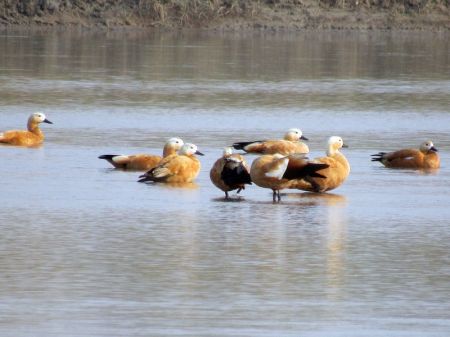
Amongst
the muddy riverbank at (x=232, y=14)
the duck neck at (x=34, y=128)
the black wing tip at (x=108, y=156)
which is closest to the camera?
the black wing tip at (x=108, y=156)

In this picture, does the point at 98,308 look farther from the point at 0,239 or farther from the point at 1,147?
the point at 1,147

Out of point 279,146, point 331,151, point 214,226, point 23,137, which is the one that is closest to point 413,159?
point 279,146

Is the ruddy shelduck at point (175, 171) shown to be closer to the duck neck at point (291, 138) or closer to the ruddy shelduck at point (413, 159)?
the ruddy shelduck at point (413, 159)

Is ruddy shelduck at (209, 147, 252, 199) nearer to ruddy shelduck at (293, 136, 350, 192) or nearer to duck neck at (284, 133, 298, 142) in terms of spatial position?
ruddy shelduck at (293, 136, 350, 192)

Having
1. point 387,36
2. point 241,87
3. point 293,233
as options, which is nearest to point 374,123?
point 241,87

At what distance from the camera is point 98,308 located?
307 inches

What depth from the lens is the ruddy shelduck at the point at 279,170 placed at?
11641mm

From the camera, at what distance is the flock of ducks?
1171cm

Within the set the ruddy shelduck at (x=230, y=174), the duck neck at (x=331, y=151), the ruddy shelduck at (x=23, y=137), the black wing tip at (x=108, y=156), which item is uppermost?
the duck neck at (x=331, y=151)

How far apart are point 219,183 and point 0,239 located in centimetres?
261

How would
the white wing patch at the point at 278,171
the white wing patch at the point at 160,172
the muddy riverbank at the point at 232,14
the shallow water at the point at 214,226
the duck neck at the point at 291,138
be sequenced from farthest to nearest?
the muddy riverbank at the point at 232,14, the duck neck at the point at 291,138, the white wing patch at the point at 160,172, the white wing patch at the point at 278,171, the shallow water at the point at 214,226

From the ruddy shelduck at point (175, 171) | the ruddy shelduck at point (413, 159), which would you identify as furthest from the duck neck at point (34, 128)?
the ruddy shelduck at point (413, 159)

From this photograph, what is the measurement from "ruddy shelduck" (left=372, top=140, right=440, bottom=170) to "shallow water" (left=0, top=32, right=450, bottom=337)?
6.3 inches

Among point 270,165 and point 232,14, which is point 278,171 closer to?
point 270,165
